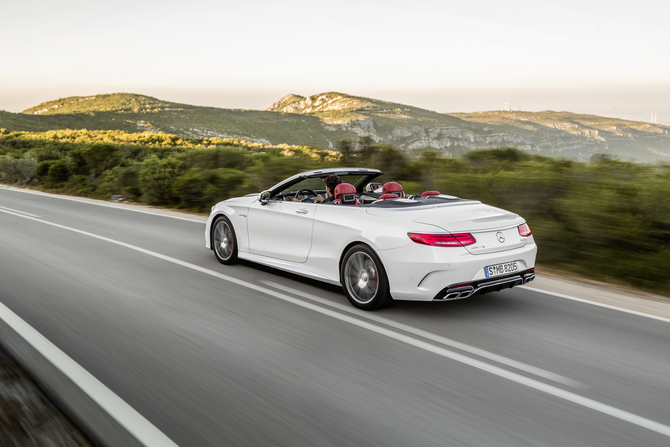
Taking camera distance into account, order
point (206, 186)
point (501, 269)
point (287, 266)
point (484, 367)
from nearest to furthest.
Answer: point (484, 367) → point (501, 269) → point (287, 266) → point (206, 186)

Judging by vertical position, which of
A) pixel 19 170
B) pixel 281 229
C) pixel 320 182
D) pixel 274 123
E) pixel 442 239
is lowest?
pixel 19 170

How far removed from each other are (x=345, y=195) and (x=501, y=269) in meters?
1.87

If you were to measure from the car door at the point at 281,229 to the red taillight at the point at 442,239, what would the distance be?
4.88 feet

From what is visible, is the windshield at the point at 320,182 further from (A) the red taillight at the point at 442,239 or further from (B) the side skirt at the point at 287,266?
(A) the red taillight at the point at 442,239

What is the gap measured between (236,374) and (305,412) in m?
0.78

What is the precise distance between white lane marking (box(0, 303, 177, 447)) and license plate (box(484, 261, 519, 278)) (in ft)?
10.5

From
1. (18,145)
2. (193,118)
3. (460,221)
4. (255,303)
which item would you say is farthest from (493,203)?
(193,118)

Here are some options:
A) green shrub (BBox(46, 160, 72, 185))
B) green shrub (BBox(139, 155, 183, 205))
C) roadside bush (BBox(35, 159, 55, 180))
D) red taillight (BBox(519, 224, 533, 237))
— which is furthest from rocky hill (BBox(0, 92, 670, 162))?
red taillight (BBox(519, 224, 533, 237))

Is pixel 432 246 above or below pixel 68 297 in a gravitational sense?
above

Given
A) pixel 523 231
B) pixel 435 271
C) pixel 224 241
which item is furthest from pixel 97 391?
pixel 224 241

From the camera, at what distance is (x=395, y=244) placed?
5.09 metres

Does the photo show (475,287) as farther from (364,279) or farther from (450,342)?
(364,279)

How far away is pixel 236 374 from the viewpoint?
388 centimetres

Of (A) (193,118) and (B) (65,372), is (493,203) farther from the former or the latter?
(A) (193,118)
